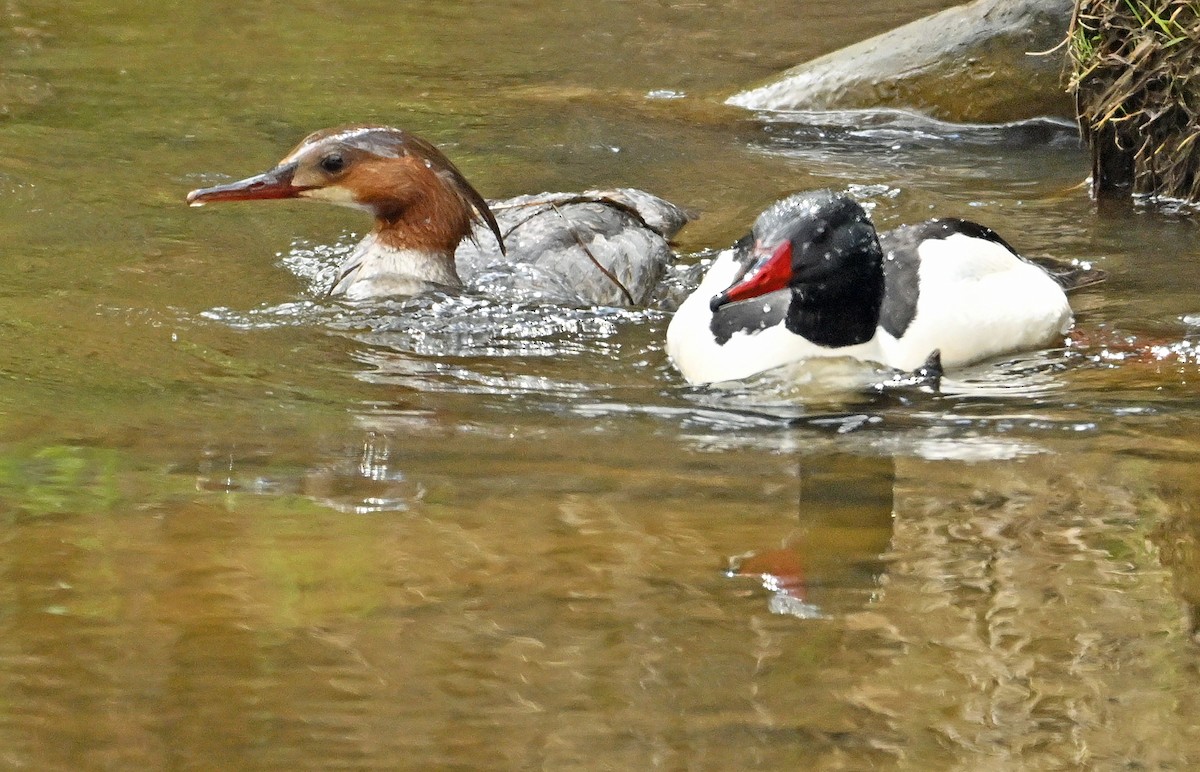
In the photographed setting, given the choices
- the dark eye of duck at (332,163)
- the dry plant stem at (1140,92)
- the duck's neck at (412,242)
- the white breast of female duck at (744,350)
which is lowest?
the white breast of female duck at (744,350)

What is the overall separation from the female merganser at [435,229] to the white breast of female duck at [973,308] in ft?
5.01

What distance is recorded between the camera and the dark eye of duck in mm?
6762

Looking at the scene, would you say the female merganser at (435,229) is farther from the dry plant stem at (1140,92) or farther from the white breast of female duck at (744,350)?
the dry plant stem at (1140,92)

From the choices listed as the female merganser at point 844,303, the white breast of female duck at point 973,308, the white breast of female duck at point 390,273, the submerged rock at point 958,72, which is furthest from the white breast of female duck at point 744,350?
the submerged rock at point 958,72

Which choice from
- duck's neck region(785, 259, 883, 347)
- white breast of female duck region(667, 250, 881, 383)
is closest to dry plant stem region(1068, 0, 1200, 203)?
duck's neck region(785, 259, 883, 347)

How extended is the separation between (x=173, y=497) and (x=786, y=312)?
97.5 inches

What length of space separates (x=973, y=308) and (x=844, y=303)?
21.7 inches

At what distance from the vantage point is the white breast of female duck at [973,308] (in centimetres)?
592

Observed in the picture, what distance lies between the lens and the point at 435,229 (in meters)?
7.06

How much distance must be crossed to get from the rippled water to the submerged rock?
5.28 feet

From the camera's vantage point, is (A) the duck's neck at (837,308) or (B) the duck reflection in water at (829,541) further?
(A) the duck's neck at (837,308)

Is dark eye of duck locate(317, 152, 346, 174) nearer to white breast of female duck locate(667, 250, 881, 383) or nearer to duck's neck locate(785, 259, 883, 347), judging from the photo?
white breast of female duck locate(667, 250, 881, 383)

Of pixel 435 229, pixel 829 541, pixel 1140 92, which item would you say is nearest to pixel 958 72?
pixel 1140 92

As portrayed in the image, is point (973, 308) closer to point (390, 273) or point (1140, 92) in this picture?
point (390, 273)
